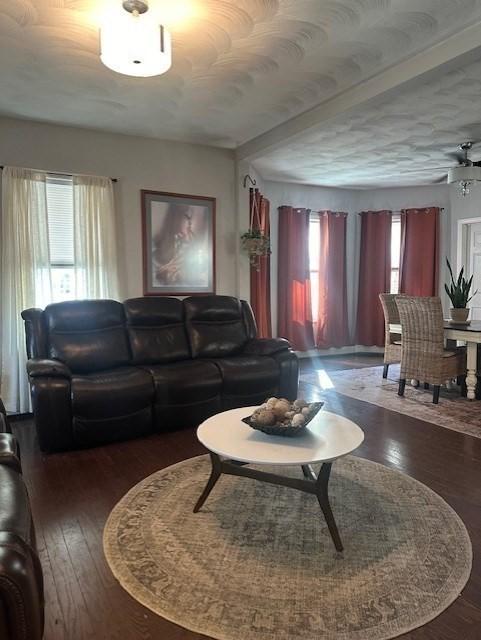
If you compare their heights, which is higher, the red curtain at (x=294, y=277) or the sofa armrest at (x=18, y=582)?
the red curtain at (x=294, y=277)

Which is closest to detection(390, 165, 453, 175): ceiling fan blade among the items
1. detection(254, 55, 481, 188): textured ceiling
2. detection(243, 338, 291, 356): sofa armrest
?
detection(254, 55, 481, 188): textured ceiling

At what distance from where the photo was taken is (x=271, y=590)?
64.2 inches

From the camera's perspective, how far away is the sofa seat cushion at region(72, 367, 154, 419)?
3012 millimetres

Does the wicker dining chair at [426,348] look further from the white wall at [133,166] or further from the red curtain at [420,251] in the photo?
the red curtain at [420,251]

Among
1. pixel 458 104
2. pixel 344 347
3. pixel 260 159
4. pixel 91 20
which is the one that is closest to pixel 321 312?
pixel 344 347

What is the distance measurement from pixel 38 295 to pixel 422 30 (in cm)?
347

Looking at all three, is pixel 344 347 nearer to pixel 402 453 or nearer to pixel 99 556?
pixel 402 453

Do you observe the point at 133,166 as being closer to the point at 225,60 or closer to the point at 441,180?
the point at 225,60

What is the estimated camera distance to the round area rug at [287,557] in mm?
1505

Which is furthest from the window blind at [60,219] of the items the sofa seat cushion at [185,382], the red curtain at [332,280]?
the red curtain at [332,280]

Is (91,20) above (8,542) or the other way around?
above

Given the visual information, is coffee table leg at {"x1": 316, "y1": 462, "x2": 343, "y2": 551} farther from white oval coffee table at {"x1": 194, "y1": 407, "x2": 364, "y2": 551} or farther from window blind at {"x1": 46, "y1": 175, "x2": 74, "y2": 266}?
window blind at {"x1": 46, "y1": 175, "x2": 74, "y2": 266}

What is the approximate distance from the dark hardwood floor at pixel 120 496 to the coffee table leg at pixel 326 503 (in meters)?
0.46

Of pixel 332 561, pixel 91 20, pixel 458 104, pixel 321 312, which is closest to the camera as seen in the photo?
pixel 332 561
